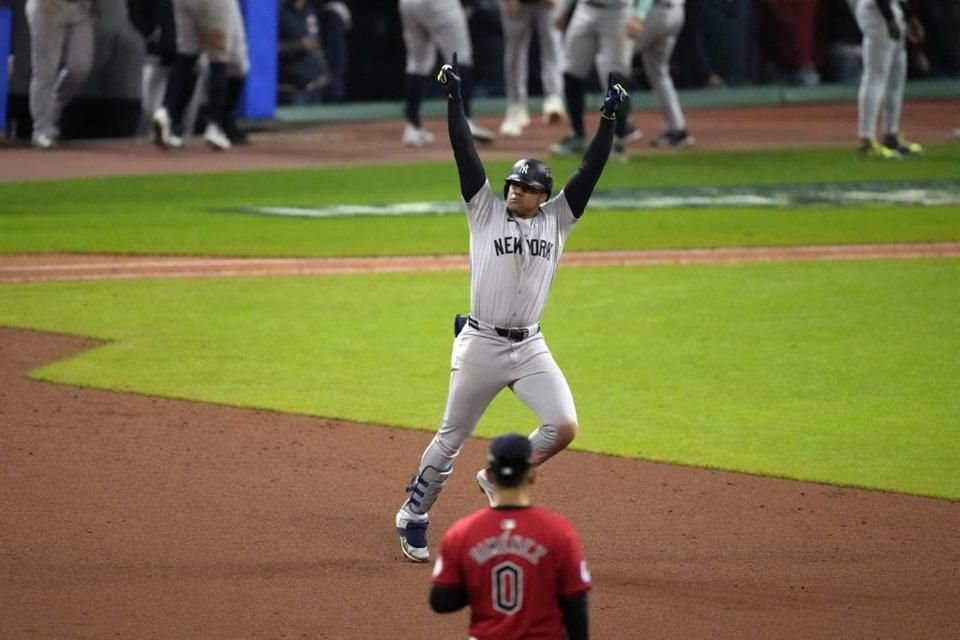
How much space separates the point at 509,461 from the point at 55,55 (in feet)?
53.1

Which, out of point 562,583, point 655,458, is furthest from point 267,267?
point 562,583

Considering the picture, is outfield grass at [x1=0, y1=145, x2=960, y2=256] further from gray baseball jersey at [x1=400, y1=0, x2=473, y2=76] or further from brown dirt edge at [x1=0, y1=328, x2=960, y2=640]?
brown dirt edge at [x1=0, y1=328, x2=960, y2=640]

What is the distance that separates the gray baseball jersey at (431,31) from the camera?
64.3ft

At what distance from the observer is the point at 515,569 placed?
4.46 m

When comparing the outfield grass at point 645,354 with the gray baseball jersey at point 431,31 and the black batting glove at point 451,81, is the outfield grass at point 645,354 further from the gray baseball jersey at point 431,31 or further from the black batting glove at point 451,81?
the gray baseball jersey at point 431,31

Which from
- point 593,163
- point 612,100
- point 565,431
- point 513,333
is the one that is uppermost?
point 612,100

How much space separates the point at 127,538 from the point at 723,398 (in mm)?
3911

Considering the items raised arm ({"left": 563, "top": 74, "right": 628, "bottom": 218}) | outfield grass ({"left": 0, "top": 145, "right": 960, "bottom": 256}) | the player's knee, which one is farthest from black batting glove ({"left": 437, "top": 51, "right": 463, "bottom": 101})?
outfield grass ({"left": 0, "top": 145, "right": 960, "bottom": 256})

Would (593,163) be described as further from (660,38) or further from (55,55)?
(55,55)

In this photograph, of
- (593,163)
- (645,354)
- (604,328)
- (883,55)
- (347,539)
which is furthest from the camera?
(883,55)

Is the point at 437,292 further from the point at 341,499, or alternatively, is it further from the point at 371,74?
the point at 371,74

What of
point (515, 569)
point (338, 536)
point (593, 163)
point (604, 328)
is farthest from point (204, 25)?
point (515, 569)

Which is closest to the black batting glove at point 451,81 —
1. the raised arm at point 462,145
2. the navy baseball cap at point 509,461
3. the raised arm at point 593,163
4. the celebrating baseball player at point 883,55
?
the raised arm at point 462,145

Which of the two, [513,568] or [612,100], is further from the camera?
[612,100]
